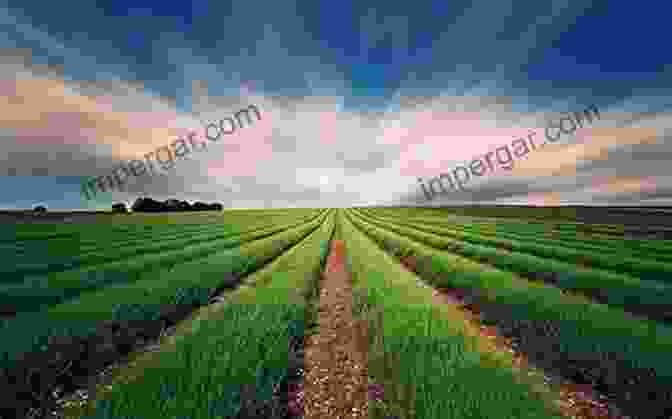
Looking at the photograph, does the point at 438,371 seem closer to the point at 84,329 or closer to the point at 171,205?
the point at 84,329

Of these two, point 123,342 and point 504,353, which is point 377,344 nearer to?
point 504,353

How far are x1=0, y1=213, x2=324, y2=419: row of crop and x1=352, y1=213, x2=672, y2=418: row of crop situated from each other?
9351mm

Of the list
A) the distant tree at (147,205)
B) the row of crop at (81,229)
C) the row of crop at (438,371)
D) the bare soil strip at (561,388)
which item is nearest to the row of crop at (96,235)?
the row of crop at (81,229)

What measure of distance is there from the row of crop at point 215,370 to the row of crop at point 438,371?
1.92 m

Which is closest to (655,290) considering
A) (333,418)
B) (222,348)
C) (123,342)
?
(333,418)

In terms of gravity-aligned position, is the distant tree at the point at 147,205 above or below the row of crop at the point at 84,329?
above

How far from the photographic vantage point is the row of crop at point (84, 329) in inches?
173

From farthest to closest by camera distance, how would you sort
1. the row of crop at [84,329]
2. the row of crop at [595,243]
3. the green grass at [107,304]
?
the row of crop at [595,243]
the green grass at [107,304]
the row of crop at [84,329]

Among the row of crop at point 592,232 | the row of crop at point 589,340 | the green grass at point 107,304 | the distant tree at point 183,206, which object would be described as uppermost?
the distant tree at point 183,206

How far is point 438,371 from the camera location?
413cm

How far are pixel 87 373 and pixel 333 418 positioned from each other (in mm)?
4902

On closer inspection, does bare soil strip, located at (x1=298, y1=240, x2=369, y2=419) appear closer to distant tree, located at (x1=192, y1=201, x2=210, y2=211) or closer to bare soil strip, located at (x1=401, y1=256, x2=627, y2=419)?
bare soil strip, located at (x1=401, y1=256, x2=627, y2=419)

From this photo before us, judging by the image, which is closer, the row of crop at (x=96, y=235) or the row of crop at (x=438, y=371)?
the row of crop at (x=438, y=371)

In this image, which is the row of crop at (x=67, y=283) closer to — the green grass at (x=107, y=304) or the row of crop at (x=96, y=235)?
the green grass at (x=107, y=304)
